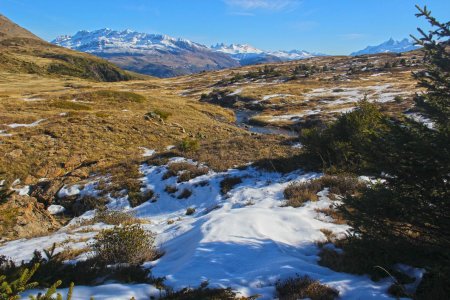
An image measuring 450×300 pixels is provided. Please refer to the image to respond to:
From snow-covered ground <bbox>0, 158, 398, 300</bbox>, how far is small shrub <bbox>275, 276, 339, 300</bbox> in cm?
16

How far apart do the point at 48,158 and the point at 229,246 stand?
18.4 metres

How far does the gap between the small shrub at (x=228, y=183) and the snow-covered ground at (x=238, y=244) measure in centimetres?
26

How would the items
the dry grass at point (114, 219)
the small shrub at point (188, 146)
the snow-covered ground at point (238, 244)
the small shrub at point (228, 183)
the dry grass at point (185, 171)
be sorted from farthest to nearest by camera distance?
the small shrub at point (188, 146), the dry grass at point (185, 171), the small shrub at point (228, 183), the dry grass at point (114, 219), the snow-covered ground at point (238, 244)

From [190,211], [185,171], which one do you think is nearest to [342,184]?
[190,211]

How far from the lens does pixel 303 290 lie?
21.0 ft

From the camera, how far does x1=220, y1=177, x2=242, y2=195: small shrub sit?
52.2ft

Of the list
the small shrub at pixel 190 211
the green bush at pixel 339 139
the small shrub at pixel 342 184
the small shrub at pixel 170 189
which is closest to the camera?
the small shrub at pixel 342 184

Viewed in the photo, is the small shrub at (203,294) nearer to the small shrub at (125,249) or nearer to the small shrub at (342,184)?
the small shrub at (125,249)

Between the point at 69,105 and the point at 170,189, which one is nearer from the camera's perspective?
the point at 170,189

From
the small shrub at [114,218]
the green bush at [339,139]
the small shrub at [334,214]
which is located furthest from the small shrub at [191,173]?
the small shrub at [334,214]

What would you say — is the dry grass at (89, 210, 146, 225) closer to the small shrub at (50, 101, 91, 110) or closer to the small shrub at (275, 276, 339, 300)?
the small shrub at (275, 276, 339, 300)

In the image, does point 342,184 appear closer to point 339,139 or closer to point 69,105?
point 339,139

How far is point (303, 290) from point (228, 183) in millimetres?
10214

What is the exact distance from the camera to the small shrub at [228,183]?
15.9 meters
